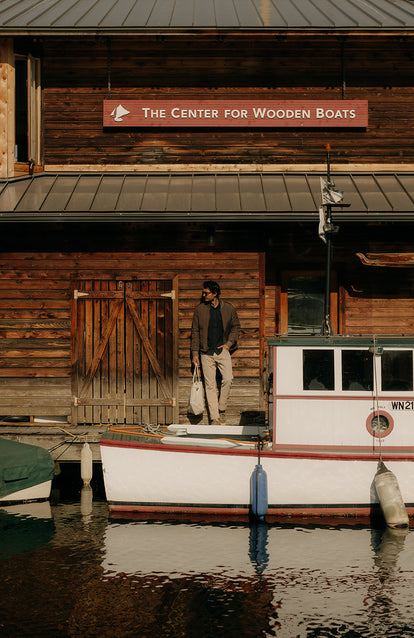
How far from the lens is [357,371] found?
11.7 m

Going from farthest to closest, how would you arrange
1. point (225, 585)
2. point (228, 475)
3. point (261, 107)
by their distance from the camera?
point (261, 107) < point (228, 475) < point (225, 585)

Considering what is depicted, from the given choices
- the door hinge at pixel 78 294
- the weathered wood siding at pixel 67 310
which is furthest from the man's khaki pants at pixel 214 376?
the door hinge at pixel 78 294

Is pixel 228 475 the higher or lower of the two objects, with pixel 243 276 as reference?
lower

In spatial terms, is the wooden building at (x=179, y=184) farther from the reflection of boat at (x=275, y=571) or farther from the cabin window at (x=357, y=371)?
the reflection of boat at (x=275, y=571)

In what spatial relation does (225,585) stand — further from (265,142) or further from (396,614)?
(265,142)

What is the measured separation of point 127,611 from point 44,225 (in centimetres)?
834

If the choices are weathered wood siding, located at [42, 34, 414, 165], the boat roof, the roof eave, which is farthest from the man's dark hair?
the roof eave

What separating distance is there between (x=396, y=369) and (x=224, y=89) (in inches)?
279

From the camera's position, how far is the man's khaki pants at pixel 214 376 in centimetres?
1430

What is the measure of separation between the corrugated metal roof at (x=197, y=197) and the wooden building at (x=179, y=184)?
54 millimetres

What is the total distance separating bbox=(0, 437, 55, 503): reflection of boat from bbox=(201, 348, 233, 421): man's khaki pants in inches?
121

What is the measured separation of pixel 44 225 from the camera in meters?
14.8

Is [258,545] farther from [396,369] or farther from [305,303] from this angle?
[305,303]

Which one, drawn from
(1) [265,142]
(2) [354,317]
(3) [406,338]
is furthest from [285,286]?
(3) [406,338]
